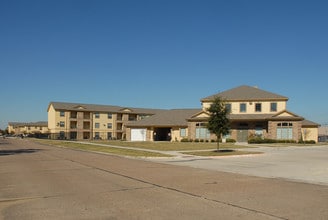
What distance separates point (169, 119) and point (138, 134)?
19.8 ft

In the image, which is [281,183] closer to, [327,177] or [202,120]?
[327,177]

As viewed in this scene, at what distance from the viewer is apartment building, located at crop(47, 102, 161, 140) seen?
90625 millimetres

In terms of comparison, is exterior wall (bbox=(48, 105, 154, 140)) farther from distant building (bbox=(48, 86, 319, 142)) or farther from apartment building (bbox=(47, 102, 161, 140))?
distant building (bbox=(48, 86, 319, 142))

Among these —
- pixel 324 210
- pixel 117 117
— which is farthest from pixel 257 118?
pixel 117 117

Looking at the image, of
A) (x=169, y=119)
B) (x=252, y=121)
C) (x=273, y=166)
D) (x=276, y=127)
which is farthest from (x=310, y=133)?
(x=273, y=166)

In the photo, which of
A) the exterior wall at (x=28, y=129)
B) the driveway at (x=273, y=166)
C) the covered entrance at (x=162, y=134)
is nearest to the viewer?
the driveway at (x=273, y=166)

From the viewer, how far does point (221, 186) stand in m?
12.3

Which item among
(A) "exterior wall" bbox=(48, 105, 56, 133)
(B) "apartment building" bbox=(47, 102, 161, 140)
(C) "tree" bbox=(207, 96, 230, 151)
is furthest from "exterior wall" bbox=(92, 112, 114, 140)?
(C) "tree" bbox=(207, 96, 230, 151)

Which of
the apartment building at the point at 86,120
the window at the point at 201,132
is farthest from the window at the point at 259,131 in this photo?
the apartment building at the point at 86,120

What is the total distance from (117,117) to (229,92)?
152 ft

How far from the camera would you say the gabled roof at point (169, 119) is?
198 ft

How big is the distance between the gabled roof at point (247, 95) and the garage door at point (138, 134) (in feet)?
43.6

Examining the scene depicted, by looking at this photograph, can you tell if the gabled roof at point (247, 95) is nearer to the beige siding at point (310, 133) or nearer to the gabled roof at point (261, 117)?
the gabled roof at point (261, 117)

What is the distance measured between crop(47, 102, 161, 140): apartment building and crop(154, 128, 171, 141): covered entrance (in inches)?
993
